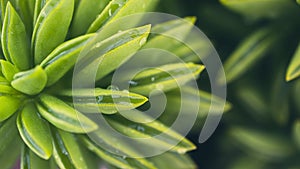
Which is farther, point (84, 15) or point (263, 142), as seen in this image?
point (263, 142)

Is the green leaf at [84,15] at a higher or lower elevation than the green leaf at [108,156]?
higher

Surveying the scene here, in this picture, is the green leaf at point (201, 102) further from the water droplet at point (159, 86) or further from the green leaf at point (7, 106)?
the green leaf at point (7, 106)

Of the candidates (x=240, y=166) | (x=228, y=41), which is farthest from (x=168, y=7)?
(x=240, y=166)

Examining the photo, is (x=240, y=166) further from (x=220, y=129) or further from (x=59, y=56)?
(x=59, y=56)

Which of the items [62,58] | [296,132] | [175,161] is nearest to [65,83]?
[62,58]

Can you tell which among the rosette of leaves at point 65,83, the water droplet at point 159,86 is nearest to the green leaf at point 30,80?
the rosette of leaves at point 65,83

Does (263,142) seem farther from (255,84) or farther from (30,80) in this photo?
(30,80)
